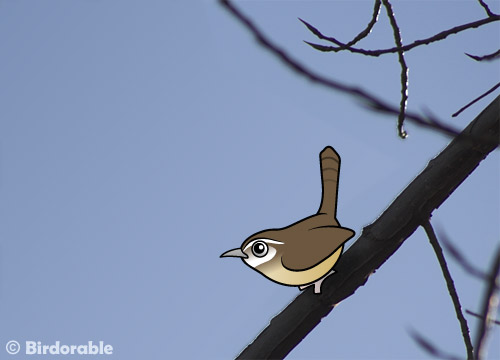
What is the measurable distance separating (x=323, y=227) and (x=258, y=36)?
143cm

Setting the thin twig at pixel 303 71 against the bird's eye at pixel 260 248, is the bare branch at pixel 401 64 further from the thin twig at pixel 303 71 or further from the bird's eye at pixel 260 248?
the thin twig at pixel 303 71

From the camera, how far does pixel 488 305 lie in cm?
65

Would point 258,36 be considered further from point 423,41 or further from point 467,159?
point 467,159

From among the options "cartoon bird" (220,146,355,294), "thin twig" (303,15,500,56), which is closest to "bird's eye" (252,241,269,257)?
"cartoon bird" (220,146,355,294)

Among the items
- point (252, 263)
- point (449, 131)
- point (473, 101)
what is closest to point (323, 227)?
point (252, 263)

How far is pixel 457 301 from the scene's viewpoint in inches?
62.9

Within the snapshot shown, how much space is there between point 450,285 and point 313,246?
0.48 meters

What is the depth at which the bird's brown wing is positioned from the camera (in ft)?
6.02

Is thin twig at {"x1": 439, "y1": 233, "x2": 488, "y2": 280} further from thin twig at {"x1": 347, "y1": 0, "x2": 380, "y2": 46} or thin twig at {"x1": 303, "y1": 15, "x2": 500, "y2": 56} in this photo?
thin twig at {"x1": 347, "y1": 0, "x2": 380, "y2": 46}

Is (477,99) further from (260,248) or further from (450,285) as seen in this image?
(260,248)

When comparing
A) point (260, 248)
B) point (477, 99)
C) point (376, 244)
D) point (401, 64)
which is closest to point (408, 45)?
point (477, 99)

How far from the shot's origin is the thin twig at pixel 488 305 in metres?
0.64

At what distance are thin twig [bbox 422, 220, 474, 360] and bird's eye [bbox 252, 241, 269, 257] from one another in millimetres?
662

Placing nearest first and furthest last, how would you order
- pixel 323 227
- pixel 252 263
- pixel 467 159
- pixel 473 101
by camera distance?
pixel 473 101 < pixel 467 159 < pixel 323 227 < pixel 252 263
